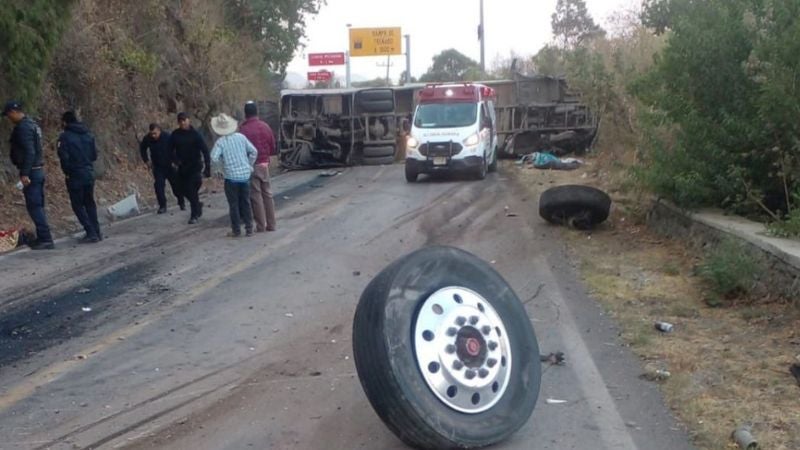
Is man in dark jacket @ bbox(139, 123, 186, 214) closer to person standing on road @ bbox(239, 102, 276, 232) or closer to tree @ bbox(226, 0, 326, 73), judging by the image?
person standing on road @ bbox(239, 102, 276, 232)

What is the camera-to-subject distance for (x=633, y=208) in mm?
14695

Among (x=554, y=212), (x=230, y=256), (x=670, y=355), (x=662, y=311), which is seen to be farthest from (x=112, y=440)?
(x=554, y=212)

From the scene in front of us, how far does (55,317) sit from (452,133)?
15.5 meters

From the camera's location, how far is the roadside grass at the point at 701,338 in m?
6.15

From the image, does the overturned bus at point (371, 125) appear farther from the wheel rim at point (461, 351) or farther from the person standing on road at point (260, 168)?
the wheel rim at point (461, 351)

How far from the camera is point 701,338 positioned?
818 centimetres

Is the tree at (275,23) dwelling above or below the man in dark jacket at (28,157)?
above

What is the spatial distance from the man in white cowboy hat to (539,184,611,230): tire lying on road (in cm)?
429

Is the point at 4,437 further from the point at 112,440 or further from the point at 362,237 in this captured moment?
the point at 362,237

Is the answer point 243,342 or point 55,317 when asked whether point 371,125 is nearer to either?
point 55,317

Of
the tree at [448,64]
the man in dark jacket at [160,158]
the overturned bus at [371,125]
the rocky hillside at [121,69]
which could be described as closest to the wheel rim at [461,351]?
the rocky hillside at [121,69]

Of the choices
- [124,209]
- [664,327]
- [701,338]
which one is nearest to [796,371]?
[701,338]

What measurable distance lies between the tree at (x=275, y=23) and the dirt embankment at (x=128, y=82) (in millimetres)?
3113

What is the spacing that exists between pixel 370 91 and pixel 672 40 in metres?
19.5
